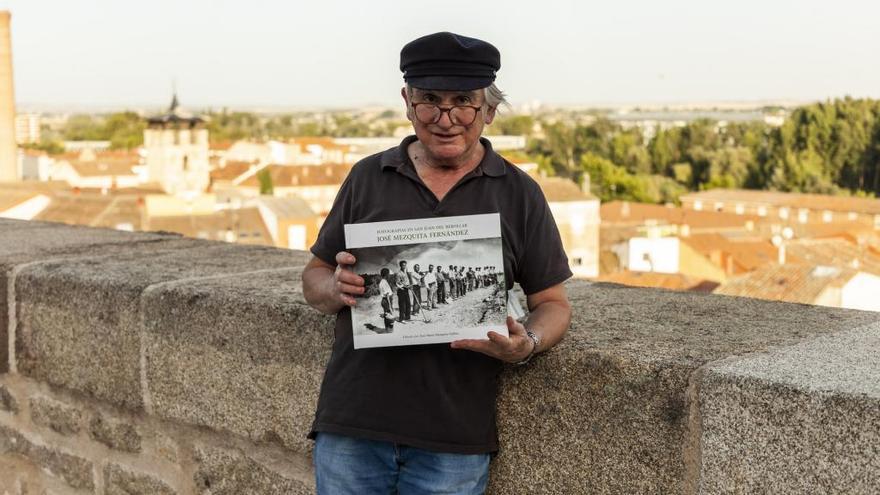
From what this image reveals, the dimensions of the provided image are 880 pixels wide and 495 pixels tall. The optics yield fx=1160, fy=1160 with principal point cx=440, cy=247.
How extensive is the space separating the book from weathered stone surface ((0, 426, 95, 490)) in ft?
4.43

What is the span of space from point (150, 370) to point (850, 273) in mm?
27570

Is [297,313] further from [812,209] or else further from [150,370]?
[812,209]

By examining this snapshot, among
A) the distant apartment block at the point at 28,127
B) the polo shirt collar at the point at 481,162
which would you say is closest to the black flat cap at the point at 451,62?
the polo shirt collar at the point at 481,162

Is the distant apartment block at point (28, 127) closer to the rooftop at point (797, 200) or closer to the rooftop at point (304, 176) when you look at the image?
the rooftop at point (304, 176)

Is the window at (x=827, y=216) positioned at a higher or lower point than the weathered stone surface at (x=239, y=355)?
lower

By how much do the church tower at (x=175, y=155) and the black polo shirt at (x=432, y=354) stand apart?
73.9m

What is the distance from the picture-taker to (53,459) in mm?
2893

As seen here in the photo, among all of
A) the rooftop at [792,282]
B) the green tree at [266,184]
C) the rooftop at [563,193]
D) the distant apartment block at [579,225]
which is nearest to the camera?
the rooftop at [792,282]

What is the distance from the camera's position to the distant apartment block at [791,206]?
6389 centimetres

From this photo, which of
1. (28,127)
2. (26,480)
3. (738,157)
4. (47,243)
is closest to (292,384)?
(26,480)

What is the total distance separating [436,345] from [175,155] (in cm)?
7597

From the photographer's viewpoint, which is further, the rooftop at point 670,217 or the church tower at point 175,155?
the church tower at point 175,155

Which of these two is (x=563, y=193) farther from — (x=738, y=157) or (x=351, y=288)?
(x=351, y=288)

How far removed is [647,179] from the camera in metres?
86.8
